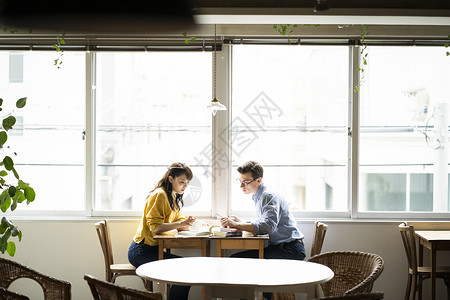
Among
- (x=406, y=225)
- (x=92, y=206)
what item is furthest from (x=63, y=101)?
(x=406, y=225)

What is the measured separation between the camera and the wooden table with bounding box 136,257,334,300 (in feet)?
11.7

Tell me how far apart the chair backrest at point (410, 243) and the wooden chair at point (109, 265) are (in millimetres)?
2141

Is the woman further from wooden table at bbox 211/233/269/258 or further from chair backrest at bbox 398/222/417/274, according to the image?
chair backrest at bbox 398/222/417/274

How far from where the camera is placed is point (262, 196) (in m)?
4.95

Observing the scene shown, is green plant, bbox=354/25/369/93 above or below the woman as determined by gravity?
above

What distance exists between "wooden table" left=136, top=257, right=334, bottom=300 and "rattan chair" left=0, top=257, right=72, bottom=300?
0.47 m

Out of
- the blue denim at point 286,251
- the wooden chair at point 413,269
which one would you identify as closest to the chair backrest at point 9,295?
the blue denim at point 286,251

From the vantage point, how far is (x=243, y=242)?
478cm

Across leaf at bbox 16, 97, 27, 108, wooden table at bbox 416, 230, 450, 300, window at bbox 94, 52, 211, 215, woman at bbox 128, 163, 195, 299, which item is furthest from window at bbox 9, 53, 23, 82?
wooden table at bbox 416, 230, 450, 300

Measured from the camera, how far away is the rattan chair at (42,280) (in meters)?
3.64

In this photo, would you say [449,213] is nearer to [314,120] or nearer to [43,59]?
[314,120]

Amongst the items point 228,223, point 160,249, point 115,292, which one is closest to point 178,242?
point 160,249

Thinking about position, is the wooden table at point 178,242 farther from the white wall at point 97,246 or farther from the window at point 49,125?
the window at point 49,125

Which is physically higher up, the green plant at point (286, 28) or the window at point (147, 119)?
the green plant at point (286, 28)
